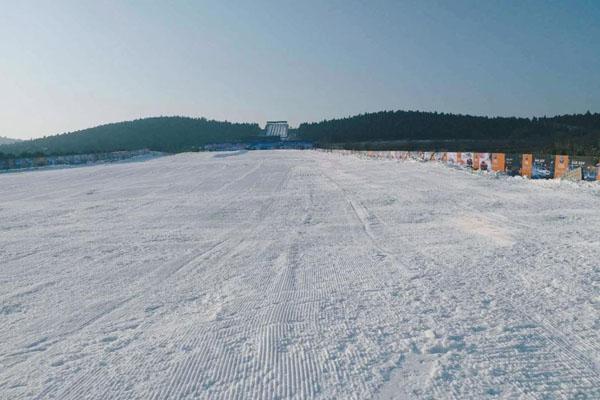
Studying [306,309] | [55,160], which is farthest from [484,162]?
[55,160]

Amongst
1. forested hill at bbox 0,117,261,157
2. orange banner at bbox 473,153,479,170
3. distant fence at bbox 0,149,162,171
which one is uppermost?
forested hill at bbox 0,117,261,157

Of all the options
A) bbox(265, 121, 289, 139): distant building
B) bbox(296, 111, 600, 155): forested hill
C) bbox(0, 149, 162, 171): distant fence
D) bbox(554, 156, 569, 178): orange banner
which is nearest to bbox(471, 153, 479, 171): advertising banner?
bbox(554, 156, 569, 178): orange banner

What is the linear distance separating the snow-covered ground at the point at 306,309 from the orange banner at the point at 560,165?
1003cm

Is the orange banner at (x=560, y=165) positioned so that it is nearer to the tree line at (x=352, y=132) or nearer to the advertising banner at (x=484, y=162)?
the advertising banner at (x=484, y=162)

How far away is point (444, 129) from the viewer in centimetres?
11250

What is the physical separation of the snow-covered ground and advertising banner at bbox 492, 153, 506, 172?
46.9 ft

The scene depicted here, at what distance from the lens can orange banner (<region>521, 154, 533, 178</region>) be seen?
22.1 meters

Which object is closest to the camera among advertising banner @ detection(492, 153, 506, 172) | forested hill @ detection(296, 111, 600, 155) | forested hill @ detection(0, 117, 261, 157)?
advertising banner @ detection(492, 153, 506, 172)

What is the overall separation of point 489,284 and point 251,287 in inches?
122

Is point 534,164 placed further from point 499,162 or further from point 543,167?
point 499,162

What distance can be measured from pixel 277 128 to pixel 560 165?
159 m

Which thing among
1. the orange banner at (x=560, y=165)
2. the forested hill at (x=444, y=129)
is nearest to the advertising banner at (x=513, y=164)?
the orange banner at (x=560, y=165)

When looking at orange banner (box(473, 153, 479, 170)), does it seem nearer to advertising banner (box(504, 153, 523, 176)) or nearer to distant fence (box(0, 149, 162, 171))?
advertising banner (box(504, 153, 523, 176))

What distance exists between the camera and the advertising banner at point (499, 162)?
24.6 metres
